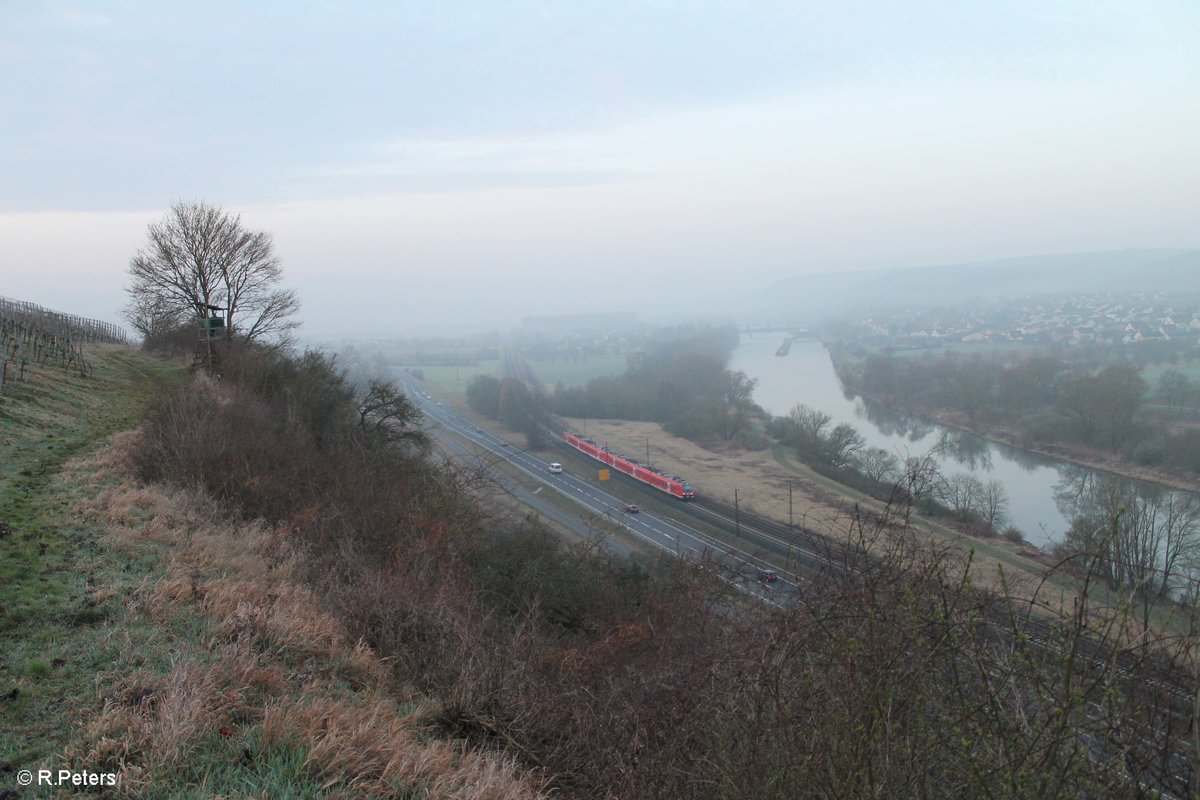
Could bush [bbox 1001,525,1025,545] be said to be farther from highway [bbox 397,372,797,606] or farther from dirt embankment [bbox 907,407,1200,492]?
dirt embankment [bbox 907,407,1200,492]

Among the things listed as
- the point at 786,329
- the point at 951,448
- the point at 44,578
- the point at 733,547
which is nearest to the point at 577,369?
the point at 951,448

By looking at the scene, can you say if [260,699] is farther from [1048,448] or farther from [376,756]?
[1048,448]

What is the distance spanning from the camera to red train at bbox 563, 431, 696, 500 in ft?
54.0

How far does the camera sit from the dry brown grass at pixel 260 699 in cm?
274

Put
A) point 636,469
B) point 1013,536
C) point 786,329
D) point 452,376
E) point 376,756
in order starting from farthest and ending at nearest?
point 786,329 < point 452,376 < point 636,469 < point 1013,536 < point 376,756

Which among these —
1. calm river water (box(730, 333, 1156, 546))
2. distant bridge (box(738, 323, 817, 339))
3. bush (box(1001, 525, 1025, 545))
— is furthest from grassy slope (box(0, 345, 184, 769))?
distant bridge (box(738, 323, 817, 339))

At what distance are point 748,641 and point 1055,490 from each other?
15282 mm

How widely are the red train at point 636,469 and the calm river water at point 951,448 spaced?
4991 millimetres

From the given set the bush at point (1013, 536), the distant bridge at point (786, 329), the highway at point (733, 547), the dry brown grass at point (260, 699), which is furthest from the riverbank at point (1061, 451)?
the distant bridge at point (786, 329)

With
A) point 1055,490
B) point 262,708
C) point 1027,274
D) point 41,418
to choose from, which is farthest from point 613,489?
point 1027,274

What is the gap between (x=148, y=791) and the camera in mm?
2492

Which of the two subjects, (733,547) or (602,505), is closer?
(733,547)

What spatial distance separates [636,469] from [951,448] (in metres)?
8.82

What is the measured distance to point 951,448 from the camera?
18.7m
